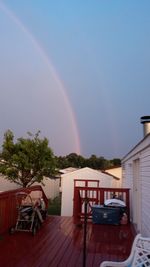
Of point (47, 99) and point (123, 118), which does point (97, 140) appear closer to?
point (123, 118)

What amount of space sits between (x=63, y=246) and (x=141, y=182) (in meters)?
1.94

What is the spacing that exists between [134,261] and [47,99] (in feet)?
41.8

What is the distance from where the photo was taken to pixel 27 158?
15.0m

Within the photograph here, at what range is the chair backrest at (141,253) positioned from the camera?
2748 mm

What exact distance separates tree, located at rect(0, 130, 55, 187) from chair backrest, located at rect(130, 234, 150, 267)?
12.4 meters

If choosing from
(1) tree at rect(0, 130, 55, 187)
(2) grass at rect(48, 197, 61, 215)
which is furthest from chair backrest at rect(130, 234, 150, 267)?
(2) grass at rect(48, 197, 61, 215)

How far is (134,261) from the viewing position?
279 cm

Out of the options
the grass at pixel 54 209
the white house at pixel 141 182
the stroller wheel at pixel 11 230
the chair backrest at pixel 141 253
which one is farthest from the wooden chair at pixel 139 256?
the grass at pixel 54 209

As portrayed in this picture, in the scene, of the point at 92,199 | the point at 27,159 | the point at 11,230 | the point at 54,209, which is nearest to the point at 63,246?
the point at 11,230

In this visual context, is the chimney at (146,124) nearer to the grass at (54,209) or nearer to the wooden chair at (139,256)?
the wooden chair at (139,256)

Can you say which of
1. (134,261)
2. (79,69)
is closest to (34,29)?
(79,69)

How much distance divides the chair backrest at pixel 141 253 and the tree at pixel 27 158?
1238cm

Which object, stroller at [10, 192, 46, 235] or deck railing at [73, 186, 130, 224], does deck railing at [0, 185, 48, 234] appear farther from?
deck railing at [73, 186, 130, 224]

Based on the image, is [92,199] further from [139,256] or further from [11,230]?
[139,256]
